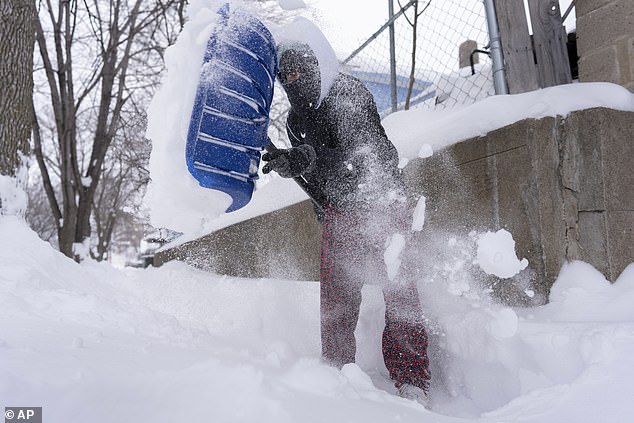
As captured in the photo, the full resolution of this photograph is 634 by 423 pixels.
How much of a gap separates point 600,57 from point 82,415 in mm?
2706

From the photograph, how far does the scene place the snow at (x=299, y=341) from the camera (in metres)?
1.11

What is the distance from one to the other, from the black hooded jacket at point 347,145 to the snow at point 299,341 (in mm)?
235

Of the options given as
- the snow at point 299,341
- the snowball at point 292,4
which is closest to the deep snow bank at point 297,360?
the snow at point 299,341

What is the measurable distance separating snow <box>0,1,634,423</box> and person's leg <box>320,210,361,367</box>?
0.18 meters

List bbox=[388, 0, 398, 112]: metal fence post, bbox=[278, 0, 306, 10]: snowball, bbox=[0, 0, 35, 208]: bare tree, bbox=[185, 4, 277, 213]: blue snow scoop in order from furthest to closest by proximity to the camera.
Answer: bbox=[0, 0, 35, 208]: bare tree, bbox=[388, 0, 398, 112]: metal fence post, bbox=[278, 0, 306, 10]: snowball, bbox=[185, 4, 277, 213]: blue snow scoop

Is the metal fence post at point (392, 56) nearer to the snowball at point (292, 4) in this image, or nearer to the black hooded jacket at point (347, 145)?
the snowball at point (292, 4)

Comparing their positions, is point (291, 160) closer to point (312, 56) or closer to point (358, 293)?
point (312, 56)

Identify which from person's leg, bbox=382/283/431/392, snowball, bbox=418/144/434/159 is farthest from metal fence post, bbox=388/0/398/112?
person's leg, bbox=382/283/431/392

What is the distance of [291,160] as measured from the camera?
6.15 ft

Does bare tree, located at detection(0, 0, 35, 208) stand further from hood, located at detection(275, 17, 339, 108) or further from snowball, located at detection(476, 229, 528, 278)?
snowball, located at detection(476, 229, 528, 278)

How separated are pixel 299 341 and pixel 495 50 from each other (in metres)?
1.91

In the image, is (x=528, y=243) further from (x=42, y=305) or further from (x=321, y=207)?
(x=42, y=305)

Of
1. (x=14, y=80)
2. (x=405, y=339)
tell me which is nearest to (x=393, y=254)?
(x=405, y=339)

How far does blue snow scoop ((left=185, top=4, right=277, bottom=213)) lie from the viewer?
5.91 ft
